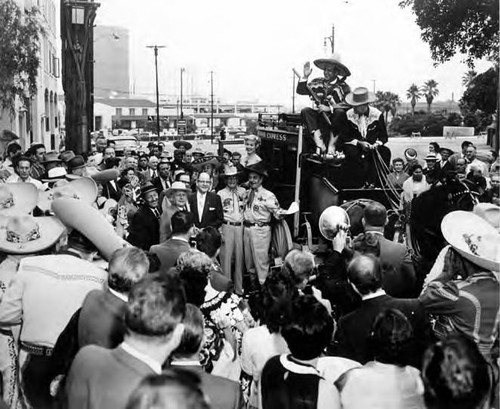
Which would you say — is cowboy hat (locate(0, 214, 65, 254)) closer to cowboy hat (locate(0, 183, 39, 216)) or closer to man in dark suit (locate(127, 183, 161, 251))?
cowboy hat (locate(0, 183, 39, 216))

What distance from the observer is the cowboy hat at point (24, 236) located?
4.21 meters

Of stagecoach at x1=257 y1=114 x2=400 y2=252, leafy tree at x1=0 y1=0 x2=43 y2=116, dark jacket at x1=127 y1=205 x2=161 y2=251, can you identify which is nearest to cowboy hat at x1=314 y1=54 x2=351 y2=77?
stagecoach at x1=257 y1=114 x2=400 y2=252

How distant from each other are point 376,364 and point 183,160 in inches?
391

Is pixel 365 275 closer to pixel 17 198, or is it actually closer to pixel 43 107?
pixel 17 198

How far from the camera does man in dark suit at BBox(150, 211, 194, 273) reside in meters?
5.36

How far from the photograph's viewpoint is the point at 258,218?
822 centimetres

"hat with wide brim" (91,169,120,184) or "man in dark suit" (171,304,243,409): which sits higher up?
"hat with wide brim" (91,169,120,184)

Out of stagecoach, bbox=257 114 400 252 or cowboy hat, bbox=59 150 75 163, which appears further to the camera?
cowboy hat, bbox=59 150 75 163

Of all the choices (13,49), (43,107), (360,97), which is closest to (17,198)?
(360,97)

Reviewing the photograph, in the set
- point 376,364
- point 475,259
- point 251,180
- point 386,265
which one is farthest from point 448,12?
point 376,364

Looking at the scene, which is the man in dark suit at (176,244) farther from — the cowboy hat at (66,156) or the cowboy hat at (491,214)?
the cowboy hat at (66,156)

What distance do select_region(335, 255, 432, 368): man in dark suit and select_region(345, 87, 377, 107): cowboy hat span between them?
616 cm

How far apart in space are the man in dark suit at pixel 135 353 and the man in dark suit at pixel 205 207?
5399 millimetres

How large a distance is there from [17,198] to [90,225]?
72.7 inches
